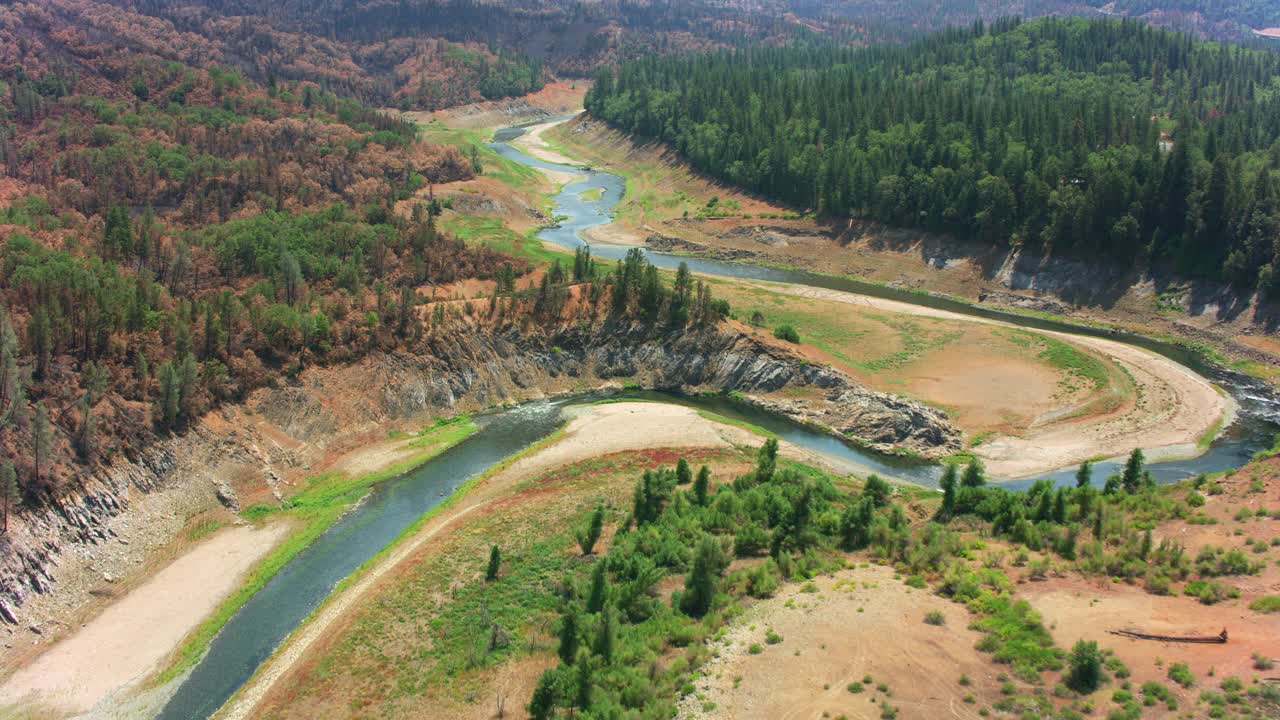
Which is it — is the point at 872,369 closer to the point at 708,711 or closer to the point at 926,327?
the point at 926,327

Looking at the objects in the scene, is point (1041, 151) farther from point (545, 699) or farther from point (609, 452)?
point (545, 699)

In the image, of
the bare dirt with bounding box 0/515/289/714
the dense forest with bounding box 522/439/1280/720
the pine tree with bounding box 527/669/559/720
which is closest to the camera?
the dense forest with bounding box 522/439/1280/720

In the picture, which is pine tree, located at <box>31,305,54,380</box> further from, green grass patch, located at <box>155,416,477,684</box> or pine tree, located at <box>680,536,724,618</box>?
pine tree, located at <box>680,536,724,618</box>

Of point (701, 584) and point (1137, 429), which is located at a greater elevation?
point (701, 584)

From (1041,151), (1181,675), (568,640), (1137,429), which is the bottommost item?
(1137,429)

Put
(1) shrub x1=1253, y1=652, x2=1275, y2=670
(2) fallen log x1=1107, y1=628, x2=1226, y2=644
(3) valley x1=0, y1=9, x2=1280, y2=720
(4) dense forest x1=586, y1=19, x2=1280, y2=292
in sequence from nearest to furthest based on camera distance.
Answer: (1) shrub x1=1253, y1=652, x2=1275, y2=670 → (2) fallen log x1=1107, y1=628, x2=1226, y2=644 → (3) valley x1=0, y1=9, x2=1280, y2=720 → (4) dense forest x1=586, y1=19, x2=1280, y2=292

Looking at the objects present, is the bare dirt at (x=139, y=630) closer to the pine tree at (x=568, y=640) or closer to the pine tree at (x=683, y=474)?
the pine tree at (x=568, y=640)

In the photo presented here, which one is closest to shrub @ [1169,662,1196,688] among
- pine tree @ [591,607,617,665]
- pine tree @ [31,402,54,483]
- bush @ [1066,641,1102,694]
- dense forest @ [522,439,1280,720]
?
dense forest @ [522,439,1280,720]

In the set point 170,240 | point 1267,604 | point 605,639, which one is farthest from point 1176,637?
point 170,240
